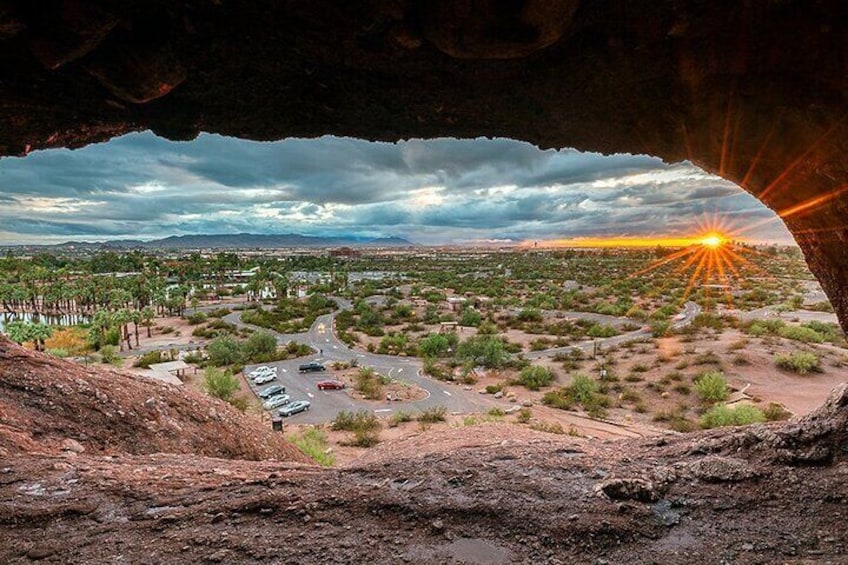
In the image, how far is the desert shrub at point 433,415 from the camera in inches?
1182

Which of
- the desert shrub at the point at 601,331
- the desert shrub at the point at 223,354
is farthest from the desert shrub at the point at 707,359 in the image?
the desert shrub at the point at 223,354

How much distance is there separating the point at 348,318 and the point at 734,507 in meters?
72.4

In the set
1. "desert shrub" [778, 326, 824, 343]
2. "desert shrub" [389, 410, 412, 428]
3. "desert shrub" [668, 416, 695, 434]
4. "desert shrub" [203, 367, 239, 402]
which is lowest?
"desert shrub" [389, 410, 412, 428]

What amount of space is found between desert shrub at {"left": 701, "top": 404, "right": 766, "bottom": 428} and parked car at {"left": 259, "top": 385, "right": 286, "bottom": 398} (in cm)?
3085

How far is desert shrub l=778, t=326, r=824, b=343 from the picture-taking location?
43.5 metres

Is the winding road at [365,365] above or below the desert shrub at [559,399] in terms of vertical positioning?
below

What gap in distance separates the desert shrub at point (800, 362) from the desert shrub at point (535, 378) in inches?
727

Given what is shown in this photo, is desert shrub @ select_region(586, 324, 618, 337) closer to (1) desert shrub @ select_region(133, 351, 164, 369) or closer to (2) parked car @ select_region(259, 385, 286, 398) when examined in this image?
(2) parked car @ select_region(259, 385, 286, 398)

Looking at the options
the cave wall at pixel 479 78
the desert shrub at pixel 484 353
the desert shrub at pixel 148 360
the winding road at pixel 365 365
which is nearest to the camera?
the cave wall at pixel 479 78

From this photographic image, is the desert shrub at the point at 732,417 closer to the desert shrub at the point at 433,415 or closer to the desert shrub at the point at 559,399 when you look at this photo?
the desert shrub at the point at 559,399

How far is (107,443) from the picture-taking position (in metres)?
9.34

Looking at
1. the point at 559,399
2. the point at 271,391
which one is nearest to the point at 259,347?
the point at 271,391

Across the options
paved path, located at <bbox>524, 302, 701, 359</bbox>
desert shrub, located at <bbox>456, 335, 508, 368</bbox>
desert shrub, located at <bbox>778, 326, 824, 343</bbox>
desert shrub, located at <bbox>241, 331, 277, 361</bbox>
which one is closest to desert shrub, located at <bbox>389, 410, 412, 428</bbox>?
desert shrub, located at <bbox>456, 335, 508, 368</bbox>

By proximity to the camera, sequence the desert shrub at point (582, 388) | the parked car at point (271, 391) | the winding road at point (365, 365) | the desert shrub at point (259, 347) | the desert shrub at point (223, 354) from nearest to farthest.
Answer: the winding road at point (365, 365)
the desert shrub at point (582, 388)
the parked car at point (271, 391)
the desert shrub at point (223, 354)
the desert shrub at point (259, 347)
